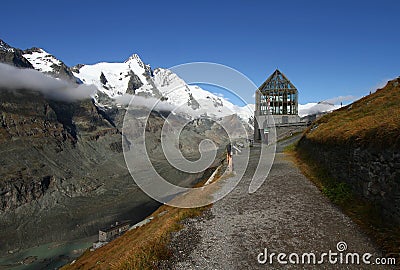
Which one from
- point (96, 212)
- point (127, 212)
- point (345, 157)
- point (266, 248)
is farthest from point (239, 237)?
point (96, 212)

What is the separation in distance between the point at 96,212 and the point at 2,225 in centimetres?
6429

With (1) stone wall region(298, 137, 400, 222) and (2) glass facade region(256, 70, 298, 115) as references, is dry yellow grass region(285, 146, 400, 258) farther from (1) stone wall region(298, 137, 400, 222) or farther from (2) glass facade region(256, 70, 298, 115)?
(2) glass facade region(256, 70, 298, 115)

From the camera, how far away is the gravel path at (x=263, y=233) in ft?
28.2

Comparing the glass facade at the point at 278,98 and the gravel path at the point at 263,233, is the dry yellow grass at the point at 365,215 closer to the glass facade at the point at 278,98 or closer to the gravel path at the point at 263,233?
the gravel path at the point at 263,233

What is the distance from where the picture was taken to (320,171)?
1834 centimetres

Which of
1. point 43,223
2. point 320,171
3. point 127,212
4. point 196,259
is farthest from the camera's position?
point 43,223

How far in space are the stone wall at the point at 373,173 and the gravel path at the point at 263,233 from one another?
1.34 m

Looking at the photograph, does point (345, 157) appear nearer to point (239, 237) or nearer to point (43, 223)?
point (239, 237)

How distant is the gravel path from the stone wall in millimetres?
1339

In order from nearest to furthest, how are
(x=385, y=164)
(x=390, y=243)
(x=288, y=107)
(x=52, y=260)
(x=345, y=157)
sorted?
(x=390, y=243), (x=385, y=164), (x=345, y=157), (x=288, y=107), (x=52, y=260)

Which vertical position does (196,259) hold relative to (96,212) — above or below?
above

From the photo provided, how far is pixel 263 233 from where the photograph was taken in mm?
10195

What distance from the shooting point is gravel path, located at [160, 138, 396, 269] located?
8602 millimetres

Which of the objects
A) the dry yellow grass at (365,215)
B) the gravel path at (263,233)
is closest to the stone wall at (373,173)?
the dry yellow grass at (365,215)
